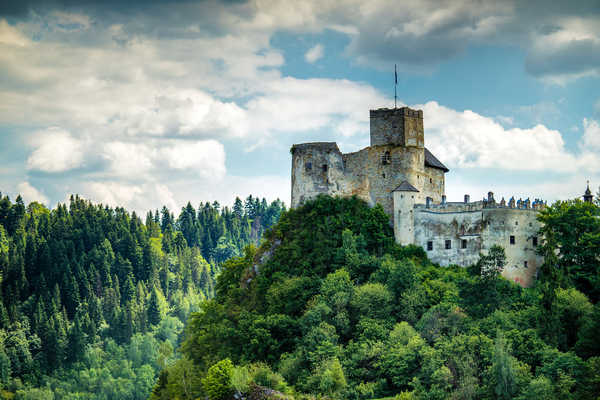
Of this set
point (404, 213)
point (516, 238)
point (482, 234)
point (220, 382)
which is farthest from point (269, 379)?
point (516, 238)

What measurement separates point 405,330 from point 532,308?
28.3 feet

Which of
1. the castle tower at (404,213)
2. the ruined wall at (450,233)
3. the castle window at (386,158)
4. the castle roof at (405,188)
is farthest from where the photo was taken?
the castle window at (386,158)

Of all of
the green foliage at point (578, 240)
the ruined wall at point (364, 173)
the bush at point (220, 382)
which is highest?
the ruined wall at point (364, 173)

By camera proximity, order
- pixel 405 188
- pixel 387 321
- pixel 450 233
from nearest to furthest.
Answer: pixel 387 321 < pixel 450 233 < pixel 405 188

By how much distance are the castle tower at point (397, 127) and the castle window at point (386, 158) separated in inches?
38.3

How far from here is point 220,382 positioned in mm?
55062

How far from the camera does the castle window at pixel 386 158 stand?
62.8 metres

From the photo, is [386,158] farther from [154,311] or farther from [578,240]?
[154,311]

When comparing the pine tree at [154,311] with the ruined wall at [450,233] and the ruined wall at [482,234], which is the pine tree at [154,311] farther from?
the ruined wall at [482,234]

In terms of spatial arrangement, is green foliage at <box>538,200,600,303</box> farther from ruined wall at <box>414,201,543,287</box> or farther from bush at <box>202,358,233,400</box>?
bush at <box>202,358,233,400</box>

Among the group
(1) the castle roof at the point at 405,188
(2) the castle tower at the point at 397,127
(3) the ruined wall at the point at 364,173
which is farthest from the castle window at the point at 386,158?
(1) the castle roof at the point at 405,188

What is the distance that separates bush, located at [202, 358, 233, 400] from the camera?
54.7m

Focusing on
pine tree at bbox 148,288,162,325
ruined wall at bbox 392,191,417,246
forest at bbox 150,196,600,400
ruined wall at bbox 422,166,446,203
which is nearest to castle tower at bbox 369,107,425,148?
ruined wall at bbox 422,166,446,203

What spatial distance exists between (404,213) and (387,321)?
10.1m
